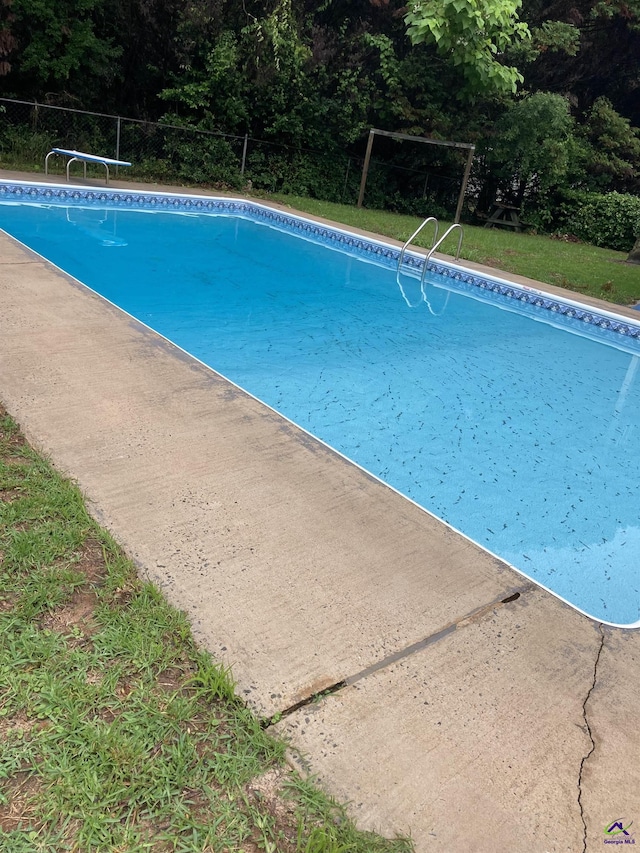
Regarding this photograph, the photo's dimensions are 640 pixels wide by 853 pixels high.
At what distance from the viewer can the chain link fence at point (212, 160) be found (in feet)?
39.5

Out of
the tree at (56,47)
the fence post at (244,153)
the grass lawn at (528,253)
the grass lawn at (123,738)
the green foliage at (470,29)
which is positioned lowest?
the grass lawn at (123,738)

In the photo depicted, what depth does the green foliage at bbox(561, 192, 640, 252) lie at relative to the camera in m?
14.9

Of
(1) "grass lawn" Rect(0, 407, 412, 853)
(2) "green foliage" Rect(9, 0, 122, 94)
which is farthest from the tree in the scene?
(1) "grass lawn" Rect(0, 407, 412, 853)

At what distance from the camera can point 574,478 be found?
154 inches

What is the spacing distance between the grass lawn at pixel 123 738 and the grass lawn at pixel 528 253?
829 cm

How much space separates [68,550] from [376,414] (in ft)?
8.68

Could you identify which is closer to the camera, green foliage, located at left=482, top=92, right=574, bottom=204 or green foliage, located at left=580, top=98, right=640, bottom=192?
green foliage, located at left=482, top=92, right=574, bottom=204

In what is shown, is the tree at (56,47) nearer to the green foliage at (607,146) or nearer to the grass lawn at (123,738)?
the green foliage at (607,146)

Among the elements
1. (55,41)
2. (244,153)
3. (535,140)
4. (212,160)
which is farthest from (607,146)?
(55,41)

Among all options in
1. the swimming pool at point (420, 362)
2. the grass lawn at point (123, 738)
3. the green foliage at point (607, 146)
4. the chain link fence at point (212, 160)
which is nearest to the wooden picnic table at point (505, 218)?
the chain link fence at point (212, 160)

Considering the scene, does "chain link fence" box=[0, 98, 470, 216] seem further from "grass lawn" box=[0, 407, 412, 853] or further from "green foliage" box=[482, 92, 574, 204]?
"grass lawn" box=[0, 407, 412, 853]

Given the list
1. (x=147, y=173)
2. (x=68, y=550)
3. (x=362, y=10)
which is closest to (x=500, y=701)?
(x=68, y=550)

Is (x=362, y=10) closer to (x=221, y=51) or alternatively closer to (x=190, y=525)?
(x=221, y=51)

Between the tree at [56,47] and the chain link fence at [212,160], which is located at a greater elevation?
the tree at [56,47]
